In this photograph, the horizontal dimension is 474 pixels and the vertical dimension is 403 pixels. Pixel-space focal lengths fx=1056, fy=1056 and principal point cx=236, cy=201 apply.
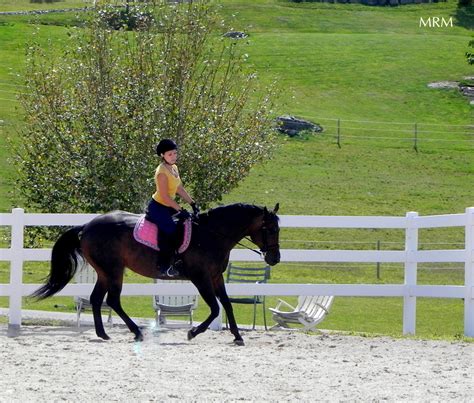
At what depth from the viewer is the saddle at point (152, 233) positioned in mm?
12117

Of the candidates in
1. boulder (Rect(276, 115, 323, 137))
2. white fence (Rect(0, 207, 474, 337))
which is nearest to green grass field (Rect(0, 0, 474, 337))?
boulder (Rect(276, 115, 323, 137))

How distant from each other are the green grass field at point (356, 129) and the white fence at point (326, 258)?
258 cm

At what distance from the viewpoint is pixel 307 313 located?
15.9 meters

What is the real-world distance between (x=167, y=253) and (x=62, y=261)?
61.4 inches

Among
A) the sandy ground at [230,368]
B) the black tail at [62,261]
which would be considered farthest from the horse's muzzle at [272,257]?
the black tail at [62,261]

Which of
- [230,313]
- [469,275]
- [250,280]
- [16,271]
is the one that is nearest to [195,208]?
[230,313]

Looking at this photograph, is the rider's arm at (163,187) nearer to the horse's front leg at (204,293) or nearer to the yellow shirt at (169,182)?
the yellow shirt at (169,182)

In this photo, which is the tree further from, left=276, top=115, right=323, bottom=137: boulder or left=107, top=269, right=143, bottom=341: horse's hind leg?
left=276, top=115, right=323, bottom=137: boulder

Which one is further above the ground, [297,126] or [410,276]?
[410,276]

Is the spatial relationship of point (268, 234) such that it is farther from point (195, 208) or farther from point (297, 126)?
point (297, 126)

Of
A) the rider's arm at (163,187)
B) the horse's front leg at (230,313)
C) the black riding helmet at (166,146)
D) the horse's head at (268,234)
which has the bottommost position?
the horse's front leg at (230,313)

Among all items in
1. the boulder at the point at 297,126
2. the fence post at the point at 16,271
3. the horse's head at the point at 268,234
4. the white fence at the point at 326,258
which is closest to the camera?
the horse's head at the point at 268,234

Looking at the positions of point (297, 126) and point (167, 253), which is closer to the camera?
point (167, 253)

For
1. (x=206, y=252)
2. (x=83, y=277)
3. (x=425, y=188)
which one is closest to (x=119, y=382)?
(x=206, y=252)
